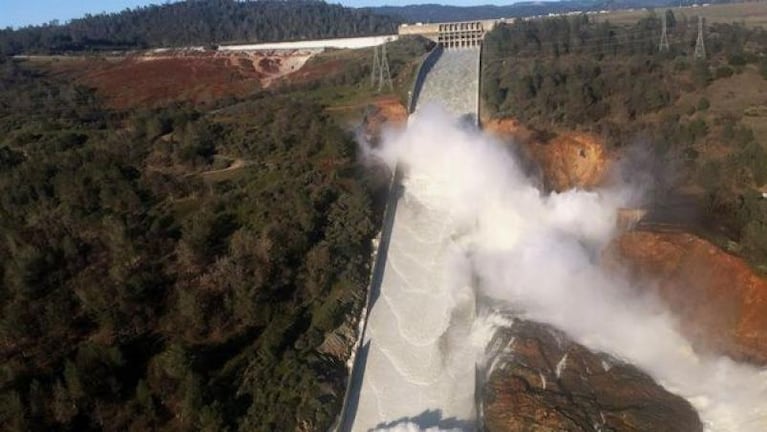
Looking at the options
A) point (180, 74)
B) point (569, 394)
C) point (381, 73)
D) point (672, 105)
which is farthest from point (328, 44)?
point (569, 394)

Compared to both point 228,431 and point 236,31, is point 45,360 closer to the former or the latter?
point 228,431

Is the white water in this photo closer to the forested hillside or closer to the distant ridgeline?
the forested hillside

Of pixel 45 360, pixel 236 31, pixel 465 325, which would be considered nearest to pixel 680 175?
pixel 465 325

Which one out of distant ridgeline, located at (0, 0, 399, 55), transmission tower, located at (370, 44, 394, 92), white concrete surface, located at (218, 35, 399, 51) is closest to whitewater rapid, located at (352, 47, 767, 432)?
transmission tower, located at (370, 44, 394, 92)

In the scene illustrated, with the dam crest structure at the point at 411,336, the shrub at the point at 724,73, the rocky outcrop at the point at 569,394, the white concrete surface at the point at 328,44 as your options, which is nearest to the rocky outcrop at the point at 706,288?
the rocky outcrop at the point at 569,394

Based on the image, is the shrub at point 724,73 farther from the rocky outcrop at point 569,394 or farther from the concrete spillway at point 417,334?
the rocky outcrop at point 569,394

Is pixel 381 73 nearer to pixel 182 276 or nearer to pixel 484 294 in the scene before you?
pixel 484 294
